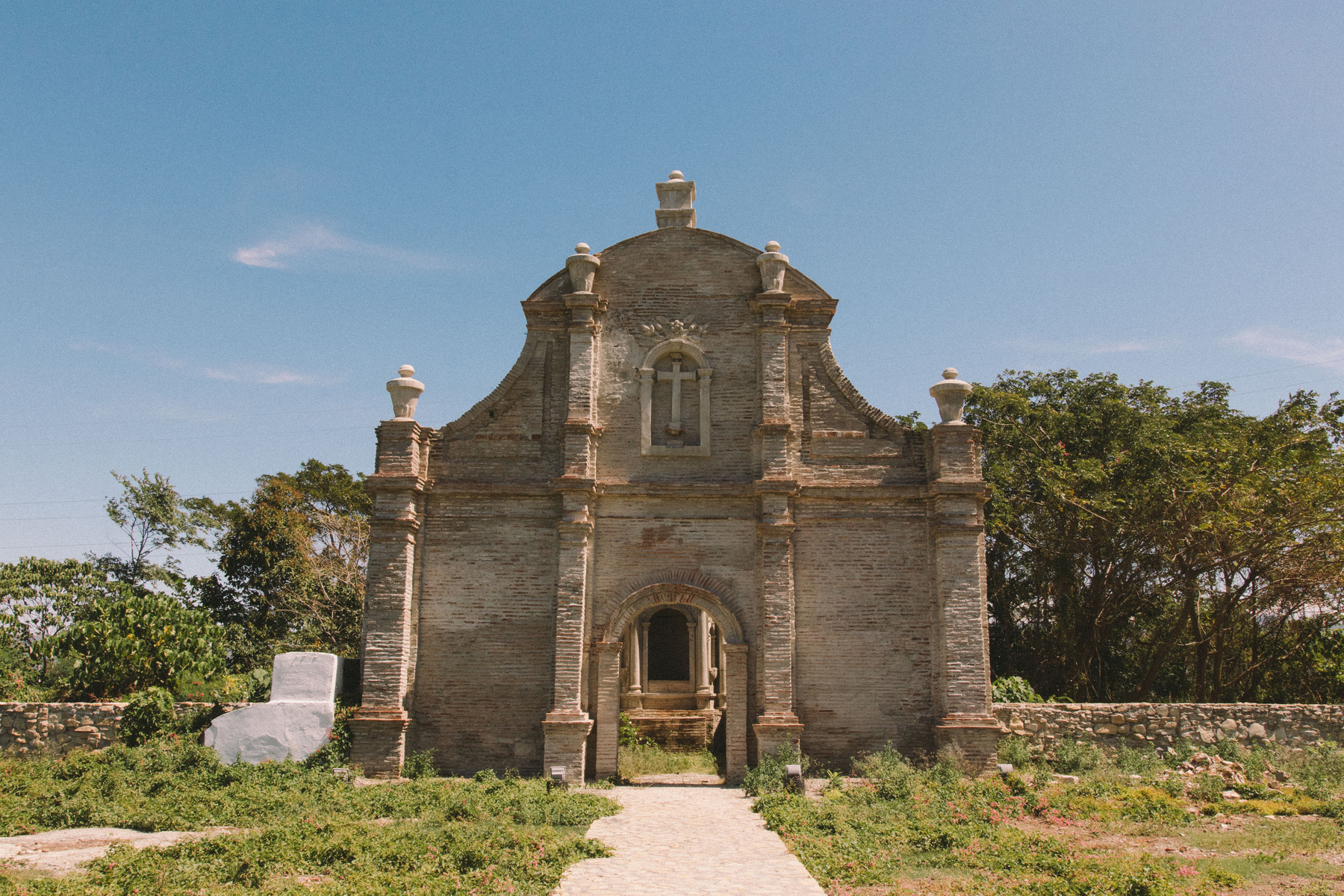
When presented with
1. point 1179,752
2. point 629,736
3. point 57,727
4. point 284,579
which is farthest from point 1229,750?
point 284,579

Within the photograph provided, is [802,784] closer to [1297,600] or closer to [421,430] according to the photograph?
[421,430]

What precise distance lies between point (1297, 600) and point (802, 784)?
14380 millimetres

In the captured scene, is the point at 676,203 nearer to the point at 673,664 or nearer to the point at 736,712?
the point at 736,712

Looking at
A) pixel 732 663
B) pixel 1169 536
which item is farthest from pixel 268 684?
pixel 1169 536

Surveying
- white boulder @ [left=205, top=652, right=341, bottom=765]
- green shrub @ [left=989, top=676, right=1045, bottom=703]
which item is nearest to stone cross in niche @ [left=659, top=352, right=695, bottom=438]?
white boulder @ [left=205, top=652, right=341, bottom=765]

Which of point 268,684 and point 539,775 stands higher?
point 268,684

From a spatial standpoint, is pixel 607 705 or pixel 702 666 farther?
pixel 702 666

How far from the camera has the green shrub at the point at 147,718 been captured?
1574 centimetres

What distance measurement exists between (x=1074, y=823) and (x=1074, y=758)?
13.5 ft

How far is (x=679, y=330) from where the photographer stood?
17.1 metres

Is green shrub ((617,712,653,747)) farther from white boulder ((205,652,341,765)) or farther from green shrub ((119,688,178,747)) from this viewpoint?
green shrub ((119,688,178,747))

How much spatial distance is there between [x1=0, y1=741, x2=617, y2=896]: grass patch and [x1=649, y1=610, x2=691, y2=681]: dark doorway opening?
10.7 metres

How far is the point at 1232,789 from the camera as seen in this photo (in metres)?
14.3

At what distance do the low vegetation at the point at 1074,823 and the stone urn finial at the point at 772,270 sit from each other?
778cm
